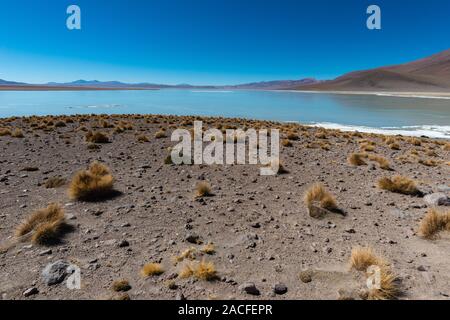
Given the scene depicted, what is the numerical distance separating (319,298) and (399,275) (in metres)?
1.02

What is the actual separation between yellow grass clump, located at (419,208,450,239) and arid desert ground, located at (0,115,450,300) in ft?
0.06

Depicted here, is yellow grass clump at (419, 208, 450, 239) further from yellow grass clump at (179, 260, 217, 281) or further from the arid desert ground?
yellow grass clump at (179, 260, 217, 281)

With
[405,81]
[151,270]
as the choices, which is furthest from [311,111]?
[405,81]

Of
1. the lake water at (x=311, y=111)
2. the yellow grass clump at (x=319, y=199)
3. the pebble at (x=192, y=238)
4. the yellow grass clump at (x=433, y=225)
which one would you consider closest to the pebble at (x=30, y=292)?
the pebble at (x=192, y=238)

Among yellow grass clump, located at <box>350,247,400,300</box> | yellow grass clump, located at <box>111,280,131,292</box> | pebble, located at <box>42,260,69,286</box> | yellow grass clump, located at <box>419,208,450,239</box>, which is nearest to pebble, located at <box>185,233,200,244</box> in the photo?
yellow grass clump, located at <box>111,280,131,292</box>

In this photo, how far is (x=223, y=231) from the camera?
434cm

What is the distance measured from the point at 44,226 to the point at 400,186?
20.4 feet

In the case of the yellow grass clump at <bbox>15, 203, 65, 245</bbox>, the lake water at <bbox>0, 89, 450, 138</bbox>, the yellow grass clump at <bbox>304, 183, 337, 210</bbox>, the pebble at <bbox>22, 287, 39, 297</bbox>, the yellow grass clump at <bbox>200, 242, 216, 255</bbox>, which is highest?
the lake water at <bbox>0, 89, 450, 138</bbox>

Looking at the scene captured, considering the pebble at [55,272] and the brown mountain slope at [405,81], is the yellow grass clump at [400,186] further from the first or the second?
the brown mountain slope at [405,81]

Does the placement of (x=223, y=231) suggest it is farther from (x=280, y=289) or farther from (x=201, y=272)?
(x=280, y=289)

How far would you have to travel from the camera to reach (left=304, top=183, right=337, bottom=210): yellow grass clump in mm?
5066

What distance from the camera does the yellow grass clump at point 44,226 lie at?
12.9 feet
